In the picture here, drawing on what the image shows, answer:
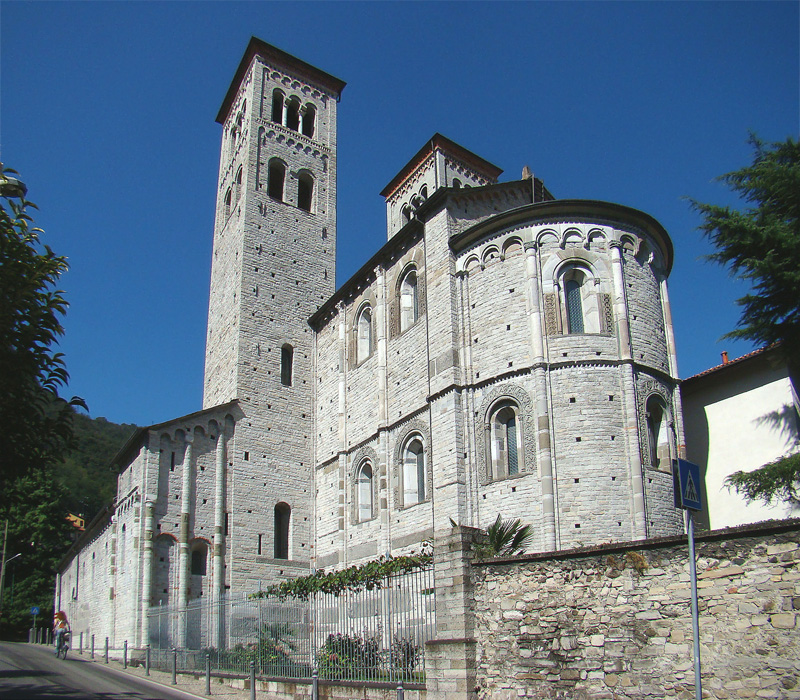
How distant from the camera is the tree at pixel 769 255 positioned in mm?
16875

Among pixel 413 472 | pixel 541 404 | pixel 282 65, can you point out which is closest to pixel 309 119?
pixel 282 65

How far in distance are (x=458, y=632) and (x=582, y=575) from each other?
2247 mm

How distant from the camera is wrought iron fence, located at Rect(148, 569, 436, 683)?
1248cm

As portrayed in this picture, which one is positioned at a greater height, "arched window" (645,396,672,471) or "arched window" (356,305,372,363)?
"arched window" (356,305,372,363)

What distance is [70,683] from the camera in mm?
16688

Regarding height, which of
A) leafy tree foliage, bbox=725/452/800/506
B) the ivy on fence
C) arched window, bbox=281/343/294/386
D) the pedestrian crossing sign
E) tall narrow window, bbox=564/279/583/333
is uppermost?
arched window, bbox=281/343/294/386

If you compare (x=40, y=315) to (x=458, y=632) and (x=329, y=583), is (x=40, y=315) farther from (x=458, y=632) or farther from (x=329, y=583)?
(x=329, y=583)

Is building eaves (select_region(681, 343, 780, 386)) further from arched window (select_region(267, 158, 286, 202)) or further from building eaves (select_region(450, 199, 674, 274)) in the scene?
arched window (select_region(267, 158, 286, 202))

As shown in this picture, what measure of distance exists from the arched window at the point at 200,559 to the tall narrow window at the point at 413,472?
7.70 meters

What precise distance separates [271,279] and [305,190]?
19.3 feet

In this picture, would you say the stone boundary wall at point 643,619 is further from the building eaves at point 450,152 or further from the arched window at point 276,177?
the building eaves at point 450,152

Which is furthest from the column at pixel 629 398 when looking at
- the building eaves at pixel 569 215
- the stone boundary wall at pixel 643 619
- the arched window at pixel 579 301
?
the stone boundary wall at pixel 643 619

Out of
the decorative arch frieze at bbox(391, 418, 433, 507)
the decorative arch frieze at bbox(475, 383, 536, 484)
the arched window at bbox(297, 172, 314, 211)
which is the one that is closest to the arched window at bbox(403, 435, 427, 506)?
the decorative arch frieze at bbox(391, 418, 433, 507)

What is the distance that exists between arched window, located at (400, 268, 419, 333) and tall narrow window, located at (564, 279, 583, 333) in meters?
5.06
